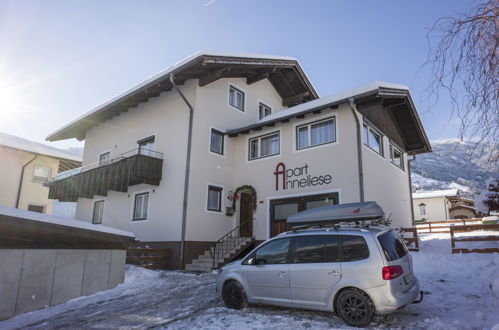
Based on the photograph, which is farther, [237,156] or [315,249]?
[237,156]

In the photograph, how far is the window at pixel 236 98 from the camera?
17.3 m

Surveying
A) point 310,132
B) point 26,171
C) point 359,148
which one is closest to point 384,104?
point 310,132

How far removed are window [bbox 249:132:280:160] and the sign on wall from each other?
1005 mm

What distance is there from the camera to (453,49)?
366 cm

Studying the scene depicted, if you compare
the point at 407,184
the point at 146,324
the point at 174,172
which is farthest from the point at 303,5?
the point at 407,184

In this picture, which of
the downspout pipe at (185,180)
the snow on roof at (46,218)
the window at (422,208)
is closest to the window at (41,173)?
the downspout pipe at (185,180)

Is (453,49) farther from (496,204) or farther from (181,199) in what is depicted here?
(496,204)

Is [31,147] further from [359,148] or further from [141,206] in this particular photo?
[359,148]

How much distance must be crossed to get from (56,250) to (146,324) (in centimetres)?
356

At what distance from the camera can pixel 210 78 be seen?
14992 mm

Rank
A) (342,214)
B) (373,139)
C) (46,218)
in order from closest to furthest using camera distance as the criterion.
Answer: (342,214) → (46,218) → (373,139)

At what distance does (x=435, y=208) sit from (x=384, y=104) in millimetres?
29274

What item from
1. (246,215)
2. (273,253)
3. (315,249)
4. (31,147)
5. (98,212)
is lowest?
(273,253)

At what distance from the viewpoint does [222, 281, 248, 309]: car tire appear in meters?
6.79
